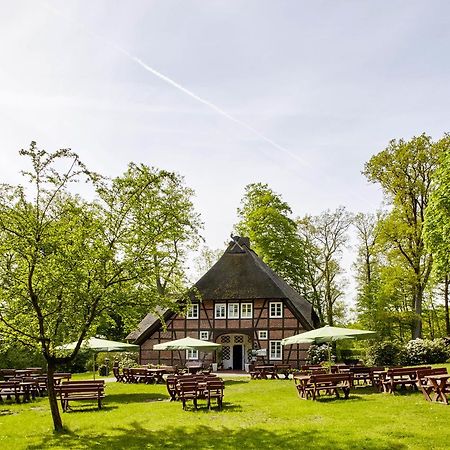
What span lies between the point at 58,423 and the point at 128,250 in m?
4.29

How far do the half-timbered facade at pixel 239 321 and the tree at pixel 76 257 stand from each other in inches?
776

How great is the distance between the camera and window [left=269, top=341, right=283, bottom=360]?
3231 cm

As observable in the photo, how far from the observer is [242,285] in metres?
33.7

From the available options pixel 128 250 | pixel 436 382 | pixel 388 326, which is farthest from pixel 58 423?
pixel 388 326

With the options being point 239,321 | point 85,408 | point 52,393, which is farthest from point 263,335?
point 52,393

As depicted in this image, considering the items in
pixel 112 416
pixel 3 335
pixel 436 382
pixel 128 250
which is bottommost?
pixel 112 416

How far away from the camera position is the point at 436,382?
13.6 m

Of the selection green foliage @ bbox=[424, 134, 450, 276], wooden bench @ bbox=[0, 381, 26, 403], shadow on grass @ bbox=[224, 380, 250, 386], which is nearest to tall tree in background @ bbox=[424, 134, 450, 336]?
green foliage @ bbox=[424, 134, 450, 276]

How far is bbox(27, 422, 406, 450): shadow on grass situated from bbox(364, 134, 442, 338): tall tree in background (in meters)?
20.4

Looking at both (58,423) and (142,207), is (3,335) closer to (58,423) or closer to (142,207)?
(58,423)

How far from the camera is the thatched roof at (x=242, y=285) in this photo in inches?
1291

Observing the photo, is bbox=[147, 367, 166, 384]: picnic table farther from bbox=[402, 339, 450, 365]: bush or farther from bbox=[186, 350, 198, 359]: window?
bbox=[402, 339, 450, 365]: bush

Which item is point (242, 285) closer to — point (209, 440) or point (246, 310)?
point (246, 310)

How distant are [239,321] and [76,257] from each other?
73.4ft
